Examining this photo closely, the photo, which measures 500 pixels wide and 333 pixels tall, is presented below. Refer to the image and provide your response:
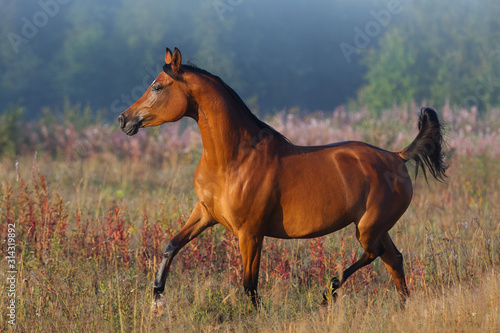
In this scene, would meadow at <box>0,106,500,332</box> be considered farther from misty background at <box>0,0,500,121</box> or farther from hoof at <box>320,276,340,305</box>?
misty background at <box>0,0,500,121</box>

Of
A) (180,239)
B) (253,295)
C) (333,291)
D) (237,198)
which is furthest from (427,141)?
(180,239)

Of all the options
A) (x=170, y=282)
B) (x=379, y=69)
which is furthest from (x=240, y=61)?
(x=170, y=282)

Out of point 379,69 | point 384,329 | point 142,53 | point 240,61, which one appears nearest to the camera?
point 384,329

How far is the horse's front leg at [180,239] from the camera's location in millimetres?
4637

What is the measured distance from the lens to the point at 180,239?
466 centimetres

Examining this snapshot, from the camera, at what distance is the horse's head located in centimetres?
440

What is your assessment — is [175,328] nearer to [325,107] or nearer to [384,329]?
[384,329]

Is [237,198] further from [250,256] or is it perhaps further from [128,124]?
[128,124]

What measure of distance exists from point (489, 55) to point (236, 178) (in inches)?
1873

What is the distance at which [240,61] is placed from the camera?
218 feet

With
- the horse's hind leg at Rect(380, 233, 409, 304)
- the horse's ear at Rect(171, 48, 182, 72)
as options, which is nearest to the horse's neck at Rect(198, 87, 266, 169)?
the horse's ear at Rect(171, 48, 182, 72)

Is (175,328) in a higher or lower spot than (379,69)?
lower

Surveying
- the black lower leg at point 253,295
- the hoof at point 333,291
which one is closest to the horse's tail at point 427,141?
the hoof at point 333,291

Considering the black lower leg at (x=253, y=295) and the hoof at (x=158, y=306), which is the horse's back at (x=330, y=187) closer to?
the black lower leg at (x=253, y=295)
